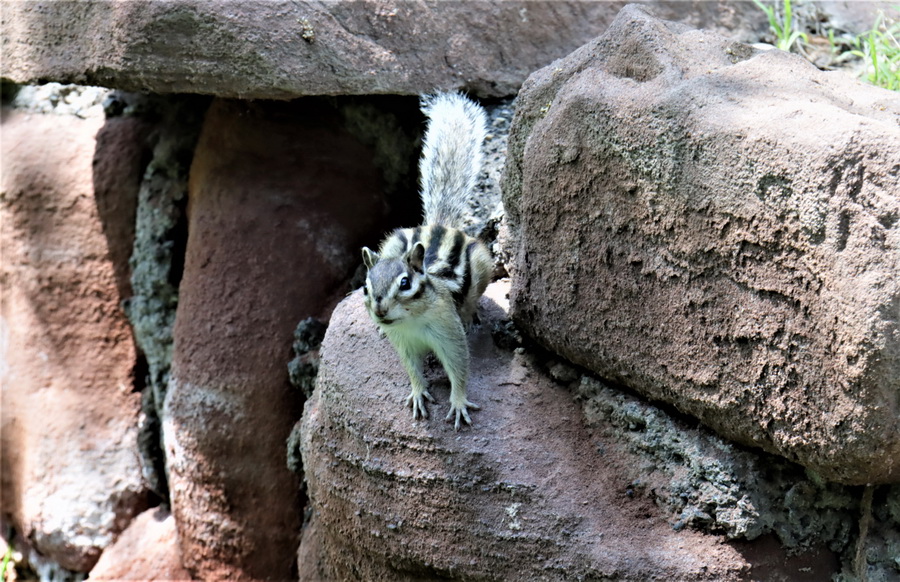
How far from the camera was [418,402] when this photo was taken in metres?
2.97

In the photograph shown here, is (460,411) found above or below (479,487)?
above

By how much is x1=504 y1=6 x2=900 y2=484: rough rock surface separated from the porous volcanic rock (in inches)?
10.5

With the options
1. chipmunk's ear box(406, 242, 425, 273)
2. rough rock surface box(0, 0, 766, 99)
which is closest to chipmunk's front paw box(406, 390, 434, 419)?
chipmunk's ear box(406, 242, 425, 273)

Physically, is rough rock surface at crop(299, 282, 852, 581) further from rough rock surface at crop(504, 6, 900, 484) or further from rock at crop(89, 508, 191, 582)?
rock at crop(89, 508, 191, 582)

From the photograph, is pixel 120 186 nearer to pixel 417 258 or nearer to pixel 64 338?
pixel 64 338

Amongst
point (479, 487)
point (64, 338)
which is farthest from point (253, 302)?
point (479, 487)

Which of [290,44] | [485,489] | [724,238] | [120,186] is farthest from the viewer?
[120,186]

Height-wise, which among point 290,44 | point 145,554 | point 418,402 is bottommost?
point 145,554

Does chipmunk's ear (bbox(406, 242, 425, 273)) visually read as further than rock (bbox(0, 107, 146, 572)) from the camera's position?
No

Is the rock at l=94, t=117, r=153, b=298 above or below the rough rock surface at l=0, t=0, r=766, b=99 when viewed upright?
below

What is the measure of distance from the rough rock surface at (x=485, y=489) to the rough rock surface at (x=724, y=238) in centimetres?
25

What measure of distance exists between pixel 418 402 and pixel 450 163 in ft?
3.50

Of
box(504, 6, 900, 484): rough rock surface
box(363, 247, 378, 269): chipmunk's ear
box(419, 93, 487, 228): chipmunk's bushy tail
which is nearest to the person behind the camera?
box(504, 6, 900, 484): rough rock surface

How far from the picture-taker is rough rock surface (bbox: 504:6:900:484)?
86.1 inches
